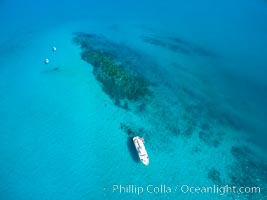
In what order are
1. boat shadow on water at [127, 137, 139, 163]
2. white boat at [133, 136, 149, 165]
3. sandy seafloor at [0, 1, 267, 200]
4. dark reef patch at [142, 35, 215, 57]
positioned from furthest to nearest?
dark reef patch at [142, 35, 215, 57] < boat shadow on water at [127, 137, 139, 163] < white boat at [133, 136, 149, 165] < sandy seafloor at [0, 1, 267, 200]

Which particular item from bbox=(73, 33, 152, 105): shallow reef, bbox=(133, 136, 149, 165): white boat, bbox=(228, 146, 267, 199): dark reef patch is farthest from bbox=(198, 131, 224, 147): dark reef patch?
bbox=(73, 33, 152, 105): shallow reef

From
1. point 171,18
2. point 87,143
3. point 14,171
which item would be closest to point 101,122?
point 87,143

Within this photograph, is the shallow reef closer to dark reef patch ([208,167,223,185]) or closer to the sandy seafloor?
the sandy seafloor

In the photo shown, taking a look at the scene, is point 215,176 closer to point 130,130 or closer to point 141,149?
point 141,149

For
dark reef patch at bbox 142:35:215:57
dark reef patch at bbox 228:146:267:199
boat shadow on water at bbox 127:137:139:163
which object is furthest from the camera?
dark reef patch at bbox 142:35:215:57

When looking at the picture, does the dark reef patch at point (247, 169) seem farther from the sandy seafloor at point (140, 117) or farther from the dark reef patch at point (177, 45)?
the dark reef patch at point (177, 45)
